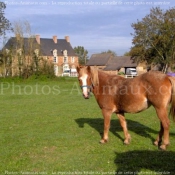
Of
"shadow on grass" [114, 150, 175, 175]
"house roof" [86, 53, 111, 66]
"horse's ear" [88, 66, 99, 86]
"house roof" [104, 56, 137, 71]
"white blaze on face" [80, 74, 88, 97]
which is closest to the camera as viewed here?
"shadow on grass" [114, 150, 175, 175]

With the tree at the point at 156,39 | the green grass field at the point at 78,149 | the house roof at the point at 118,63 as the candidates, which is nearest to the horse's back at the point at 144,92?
the green grass field at the point at 78,149

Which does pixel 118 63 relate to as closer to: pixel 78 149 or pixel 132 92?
pixel 132 92

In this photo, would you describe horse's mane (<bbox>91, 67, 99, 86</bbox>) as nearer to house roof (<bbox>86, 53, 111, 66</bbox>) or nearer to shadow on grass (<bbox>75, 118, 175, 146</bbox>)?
shadow on grass (<bbox>75, 118, 175, 146</bbox>)

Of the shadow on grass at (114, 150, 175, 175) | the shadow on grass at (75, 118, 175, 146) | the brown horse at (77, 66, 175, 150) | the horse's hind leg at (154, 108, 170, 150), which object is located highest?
the brown horse at (77, 66, 175, 150)

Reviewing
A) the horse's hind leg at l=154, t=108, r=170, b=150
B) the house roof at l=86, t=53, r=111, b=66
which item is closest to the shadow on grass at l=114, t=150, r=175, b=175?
the horse's hind leg at l=154, t=108, r=170, b=150

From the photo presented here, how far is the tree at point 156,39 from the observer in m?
39.7

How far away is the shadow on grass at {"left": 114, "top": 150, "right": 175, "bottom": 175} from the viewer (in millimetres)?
4982

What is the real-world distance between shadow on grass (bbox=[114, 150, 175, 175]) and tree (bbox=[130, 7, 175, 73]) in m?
35.5

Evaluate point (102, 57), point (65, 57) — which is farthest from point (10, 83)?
point (102, 57)

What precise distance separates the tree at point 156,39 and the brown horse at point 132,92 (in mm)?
34612

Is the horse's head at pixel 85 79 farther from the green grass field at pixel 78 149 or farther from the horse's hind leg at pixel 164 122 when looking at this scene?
the horse's hind leg at pixel 164 122

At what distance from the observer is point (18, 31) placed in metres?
39.8

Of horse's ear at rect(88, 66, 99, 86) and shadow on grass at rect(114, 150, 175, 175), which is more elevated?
horse's ear at rect(88, 66, 99, 86)

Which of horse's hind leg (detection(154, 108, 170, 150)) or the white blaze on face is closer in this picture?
horse's hind leg (detection(154, 108, 170, 150))
